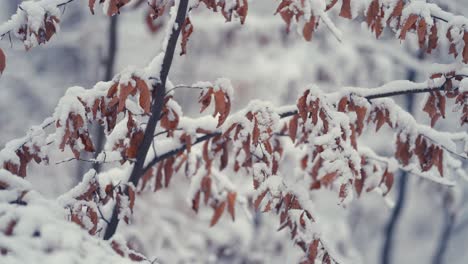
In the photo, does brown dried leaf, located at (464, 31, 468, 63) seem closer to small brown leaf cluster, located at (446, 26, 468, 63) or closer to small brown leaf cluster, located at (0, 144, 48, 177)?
small brown leaf cluster, located at (446, 26, 468, 63)

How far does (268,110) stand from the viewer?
2799mm

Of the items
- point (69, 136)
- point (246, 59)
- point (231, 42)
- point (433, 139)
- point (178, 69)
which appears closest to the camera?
point (69, 136)

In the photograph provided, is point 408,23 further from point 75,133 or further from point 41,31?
point 41,31

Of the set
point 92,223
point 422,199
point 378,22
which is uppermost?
point 378,22

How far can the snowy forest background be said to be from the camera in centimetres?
758

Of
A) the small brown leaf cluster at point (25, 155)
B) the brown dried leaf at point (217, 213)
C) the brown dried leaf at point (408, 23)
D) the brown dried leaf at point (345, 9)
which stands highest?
the brown dried leaf at point (345, 9)

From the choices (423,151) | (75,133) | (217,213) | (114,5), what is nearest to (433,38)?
(423,151)

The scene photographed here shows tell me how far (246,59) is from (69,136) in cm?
782

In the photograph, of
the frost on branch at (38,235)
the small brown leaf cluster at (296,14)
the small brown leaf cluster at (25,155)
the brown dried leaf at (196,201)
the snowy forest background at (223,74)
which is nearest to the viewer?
the frost on branch at (38,235)

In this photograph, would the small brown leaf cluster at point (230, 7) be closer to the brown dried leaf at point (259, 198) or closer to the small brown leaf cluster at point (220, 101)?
the small brown leaf cluster at point (220, 101)

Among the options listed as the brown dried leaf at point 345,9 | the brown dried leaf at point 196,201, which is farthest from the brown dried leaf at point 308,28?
the brown dried leaf at point 196,201

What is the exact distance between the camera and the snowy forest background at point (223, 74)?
7.58 m

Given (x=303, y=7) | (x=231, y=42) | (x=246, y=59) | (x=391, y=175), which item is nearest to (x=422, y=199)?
(x=246, y=59)

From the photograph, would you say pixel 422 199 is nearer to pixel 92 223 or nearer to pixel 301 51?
pixel 301 51
